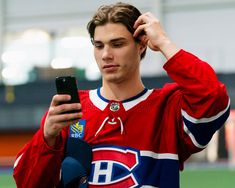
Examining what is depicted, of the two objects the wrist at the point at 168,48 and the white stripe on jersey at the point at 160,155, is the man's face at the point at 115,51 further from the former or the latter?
the white stripe on jersey at the point at 160,155

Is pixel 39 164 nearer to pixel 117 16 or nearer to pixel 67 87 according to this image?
pixel 67 87

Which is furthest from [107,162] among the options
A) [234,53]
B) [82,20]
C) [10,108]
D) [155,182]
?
[82,20]

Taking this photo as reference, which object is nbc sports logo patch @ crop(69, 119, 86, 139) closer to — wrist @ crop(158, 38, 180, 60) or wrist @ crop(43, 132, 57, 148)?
wrist @ crop(43, 132, 57, 148)

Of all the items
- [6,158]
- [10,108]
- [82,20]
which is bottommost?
[6,158]

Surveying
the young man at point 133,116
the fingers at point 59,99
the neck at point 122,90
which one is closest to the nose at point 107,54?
the young man at point 133,116

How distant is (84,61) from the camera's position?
528 inches

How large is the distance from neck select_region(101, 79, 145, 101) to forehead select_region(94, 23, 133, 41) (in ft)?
0.48

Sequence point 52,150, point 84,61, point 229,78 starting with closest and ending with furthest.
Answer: point 52,150 → point 229,78 → point 84,61

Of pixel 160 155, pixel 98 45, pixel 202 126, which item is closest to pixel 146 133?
pixel 160 155

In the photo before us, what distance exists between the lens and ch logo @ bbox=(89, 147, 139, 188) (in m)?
1.85

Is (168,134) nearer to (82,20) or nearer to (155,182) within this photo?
(155,182)

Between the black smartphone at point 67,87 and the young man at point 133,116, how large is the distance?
0.03 metres

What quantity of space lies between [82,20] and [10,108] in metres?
4.85

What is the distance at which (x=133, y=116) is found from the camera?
1935 mm
